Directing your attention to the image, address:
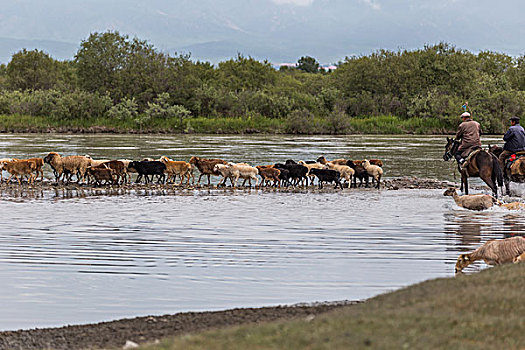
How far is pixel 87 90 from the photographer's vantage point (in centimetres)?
8688

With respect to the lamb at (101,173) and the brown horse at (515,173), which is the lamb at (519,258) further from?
the lamb at (101,173)

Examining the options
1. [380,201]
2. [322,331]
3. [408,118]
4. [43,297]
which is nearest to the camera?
[322,331]

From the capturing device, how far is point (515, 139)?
66.4 feet

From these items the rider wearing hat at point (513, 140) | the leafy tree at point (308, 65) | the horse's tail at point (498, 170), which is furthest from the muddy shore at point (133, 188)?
the leafy tree at point (308, 65)

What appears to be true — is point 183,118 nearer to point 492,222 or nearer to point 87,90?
point 87,90

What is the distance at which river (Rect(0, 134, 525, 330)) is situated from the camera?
344 inches

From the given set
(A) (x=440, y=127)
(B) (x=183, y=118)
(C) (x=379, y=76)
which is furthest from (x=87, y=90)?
(A) (x=440, y=127)

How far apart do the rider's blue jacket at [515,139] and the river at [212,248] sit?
2.35 meters

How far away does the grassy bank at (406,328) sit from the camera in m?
5.45

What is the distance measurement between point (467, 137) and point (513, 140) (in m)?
1.33

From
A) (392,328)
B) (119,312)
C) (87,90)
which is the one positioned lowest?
(119,312)

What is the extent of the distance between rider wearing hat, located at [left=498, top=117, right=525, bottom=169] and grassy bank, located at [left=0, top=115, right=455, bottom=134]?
167ft

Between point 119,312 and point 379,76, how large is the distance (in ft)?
265

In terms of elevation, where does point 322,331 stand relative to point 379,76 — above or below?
below
